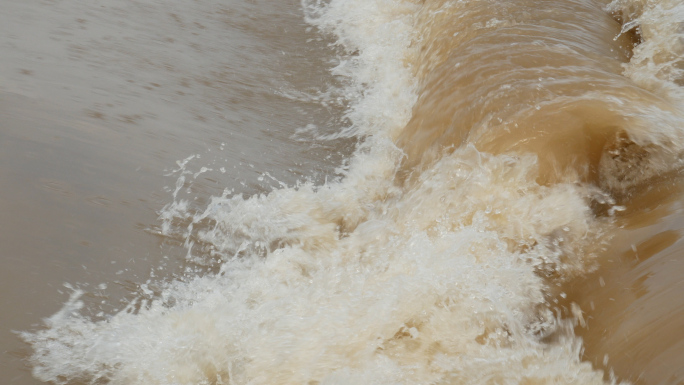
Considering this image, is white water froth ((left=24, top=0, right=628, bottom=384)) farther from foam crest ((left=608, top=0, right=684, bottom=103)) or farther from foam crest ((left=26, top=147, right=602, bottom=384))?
foam crest ((left=608, top=0, right=684, bottom=103))

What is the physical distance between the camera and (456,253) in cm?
213

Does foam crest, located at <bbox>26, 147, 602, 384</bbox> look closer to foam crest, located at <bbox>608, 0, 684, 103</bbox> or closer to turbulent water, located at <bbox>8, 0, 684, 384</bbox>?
turbulent water, located at <bbox>8, 0, 684, 384</bbox>

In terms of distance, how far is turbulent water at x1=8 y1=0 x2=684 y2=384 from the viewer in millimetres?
1811

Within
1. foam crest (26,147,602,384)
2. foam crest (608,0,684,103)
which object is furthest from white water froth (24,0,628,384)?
foam crest (608,0,684,103)

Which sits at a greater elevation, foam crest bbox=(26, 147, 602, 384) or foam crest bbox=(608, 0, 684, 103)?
foam crest bbox=(608, 0, 684, 103)

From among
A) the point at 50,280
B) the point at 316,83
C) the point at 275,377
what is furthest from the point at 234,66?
the point at 275,377

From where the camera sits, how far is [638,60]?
310 centimetres

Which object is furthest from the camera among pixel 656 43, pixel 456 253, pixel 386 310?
pixel 656 43

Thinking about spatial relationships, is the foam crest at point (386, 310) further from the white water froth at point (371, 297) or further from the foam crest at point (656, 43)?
the foam crest at point (656, 43)

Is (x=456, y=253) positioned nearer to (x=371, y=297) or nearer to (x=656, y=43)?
(x=371, y=297)

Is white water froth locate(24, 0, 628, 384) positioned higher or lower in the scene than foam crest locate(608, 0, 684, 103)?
lower

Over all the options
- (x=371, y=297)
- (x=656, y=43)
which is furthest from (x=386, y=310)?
(x=656, y=43)

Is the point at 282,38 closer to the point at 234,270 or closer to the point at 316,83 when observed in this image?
the point at 316,83

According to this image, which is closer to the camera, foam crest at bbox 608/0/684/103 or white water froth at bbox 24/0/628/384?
white water froth at bbox 24/0/628/384
